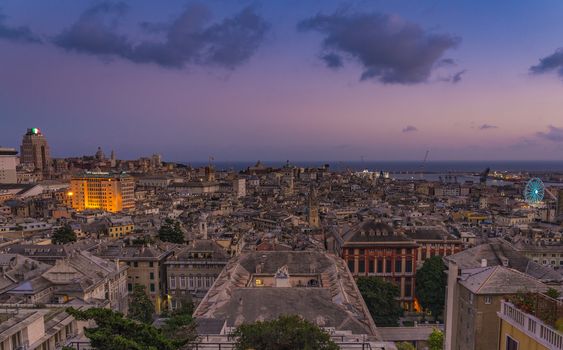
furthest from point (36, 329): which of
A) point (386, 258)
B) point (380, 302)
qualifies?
point (386, 258)

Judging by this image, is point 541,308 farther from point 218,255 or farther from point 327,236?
point 327,236

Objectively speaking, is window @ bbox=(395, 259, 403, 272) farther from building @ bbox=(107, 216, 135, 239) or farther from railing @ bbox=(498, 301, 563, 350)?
building @ bbox=(107, 216, 135, 239)

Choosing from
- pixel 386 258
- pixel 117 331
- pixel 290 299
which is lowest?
pixel 386 258

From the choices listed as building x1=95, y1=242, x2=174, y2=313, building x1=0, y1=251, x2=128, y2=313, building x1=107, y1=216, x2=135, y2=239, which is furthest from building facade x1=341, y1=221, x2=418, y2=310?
building x1=107, y1=216, x2=135, y2=239

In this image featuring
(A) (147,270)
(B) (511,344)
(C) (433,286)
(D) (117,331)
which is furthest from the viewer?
(A) (147,270)

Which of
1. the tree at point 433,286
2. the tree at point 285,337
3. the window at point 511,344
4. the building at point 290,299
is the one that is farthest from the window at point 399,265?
the tree at point 285,337

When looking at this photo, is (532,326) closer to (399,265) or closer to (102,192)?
(399,265)

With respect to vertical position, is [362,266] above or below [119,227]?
above
